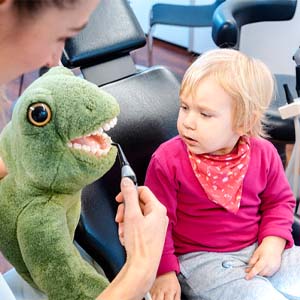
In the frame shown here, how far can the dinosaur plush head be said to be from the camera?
0.81 meters

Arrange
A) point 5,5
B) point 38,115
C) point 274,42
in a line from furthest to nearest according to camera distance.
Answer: point 274,42 < point 38,115 < point 5,5

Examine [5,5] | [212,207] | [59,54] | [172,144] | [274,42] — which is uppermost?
[5,5]

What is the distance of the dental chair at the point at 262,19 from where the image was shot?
57.4 inches

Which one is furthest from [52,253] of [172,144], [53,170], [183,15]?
[183,15]

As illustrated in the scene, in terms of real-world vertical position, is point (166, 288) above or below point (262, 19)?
below

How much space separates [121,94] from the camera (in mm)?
1195

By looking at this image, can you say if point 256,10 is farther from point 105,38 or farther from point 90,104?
point 90,104

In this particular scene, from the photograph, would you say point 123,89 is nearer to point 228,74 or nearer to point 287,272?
point 228,74

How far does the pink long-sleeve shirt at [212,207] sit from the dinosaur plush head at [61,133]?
0.24 metres

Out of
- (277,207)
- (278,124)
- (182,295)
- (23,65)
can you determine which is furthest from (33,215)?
(278,124)

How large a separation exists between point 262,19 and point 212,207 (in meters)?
0.93

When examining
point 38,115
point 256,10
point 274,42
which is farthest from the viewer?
point 274,42

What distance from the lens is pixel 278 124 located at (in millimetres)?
1453

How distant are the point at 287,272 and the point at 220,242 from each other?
16cm
